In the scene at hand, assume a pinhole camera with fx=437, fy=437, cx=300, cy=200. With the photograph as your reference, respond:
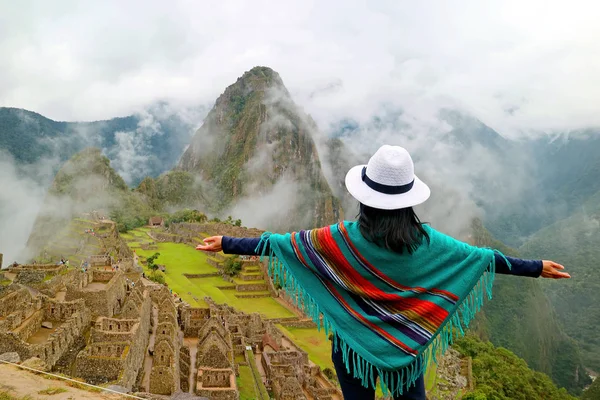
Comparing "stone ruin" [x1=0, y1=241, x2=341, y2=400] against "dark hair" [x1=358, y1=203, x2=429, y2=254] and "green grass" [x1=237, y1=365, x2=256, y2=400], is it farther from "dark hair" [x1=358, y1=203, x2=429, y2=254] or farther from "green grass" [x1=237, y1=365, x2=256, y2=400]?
"dark hair" [x1=358, y1=203, x2=429, y2=254]

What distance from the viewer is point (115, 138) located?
82312 millimetres

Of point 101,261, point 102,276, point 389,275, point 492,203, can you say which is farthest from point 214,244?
point 492,203

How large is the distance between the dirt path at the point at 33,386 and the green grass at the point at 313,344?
1443cm

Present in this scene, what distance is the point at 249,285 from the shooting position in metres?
30.8

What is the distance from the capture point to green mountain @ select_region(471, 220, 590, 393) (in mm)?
52812

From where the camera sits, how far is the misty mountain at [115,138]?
54.2 metres

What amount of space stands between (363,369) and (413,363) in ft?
1.20

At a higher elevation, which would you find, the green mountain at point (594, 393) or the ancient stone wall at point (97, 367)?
the ancient stone wall at point (97, 367)

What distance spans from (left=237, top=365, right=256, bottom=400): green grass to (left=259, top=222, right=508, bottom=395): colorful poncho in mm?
9157

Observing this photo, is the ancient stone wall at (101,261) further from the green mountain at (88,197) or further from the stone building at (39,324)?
the green mountain at (88,197)

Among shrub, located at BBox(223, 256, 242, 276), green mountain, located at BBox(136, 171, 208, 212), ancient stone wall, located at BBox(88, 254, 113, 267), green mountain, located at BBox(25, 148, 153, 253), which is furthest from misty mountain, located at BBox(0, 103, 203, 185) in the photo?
ancient stone wall, located at BBox(88, 254, 113, 267)

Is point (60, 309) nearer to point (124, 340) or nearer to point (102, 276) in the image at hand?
point (124, 340)

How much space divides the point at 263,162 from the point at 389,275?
10021 cm

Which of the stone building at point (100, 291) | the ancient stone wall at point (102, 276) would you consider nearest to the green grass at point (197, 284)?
the ancient stone wall at point (102, 276)
